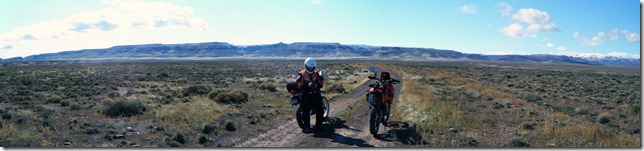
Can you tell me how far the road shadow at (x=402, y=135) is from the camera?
870cm

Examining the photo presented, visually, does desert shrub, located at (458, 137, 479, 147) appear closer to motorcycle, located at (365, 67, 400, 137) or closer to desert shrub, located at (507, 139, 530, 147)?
desert shrub, located at (507, 139, 530, 147)

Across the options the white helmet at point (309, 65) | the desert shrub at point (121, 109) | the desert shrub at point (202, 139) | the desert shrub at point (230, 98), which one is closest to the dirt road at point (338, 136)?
the desert shrub at point (202, 139)

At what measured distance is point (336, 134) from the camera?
9.55 m

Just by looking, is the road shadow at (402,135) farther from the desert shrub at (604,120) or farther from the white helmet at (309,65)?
the desert shrub at (604,120)

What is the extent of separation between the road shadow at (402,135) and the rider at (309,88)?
1.66m

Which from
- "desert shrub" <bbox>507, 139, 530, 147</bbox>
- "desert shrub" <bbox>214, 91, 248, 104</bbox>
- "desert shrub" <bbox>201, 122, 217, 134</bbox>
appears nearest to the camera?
"desert shrub" <bbox>507, 139, 530, 147</bbox>

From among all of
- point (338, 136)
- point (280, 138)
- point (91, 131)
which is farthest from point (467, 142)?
point (91, 131)

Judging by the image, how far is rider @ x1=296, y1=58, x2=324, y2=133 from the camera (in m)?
9.62

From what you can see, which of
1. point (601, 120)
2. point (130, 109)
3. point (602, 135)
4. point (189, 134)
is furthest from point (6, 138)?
point (601, 120)

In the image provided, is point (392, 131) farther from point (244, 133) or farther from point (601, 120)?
point (601, 120)

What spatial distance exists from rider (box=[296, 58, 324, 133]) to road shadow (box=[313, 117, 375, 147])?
0.39m

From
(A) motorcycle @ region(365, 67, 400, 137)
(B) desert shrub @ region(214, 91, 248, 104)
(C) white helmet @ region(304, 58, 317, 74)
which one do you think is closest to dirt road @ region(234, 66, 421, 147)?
(A) motorcycle @ region(365, 67, 400, 137)

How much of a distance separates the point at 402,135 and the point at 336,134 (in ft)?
4.91

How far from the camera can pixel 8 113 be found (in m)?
12.8
